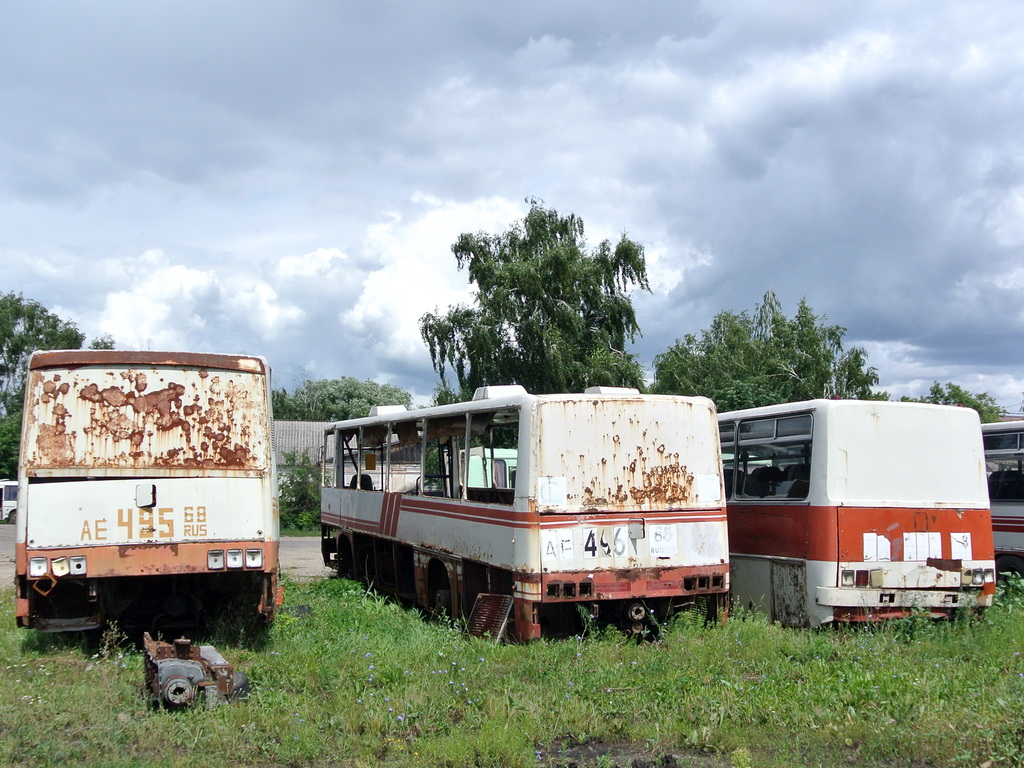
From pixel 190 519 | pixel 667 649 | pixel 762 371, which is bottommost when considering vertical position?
pixel 667 649

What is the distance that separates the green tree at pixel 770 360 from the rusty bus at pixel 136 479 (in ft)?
89.1

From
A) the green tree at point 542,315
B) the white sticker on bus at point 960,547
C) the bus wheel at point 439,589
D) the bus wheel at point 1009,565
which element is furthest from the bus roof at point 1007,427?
the green tree at point 542,315

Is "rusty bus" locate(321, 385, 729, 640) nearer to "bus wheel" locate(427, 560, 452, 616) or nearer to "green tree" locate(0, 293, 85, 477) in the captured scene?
Answer: "bus wheel" locate(427, 560, 452, 616)

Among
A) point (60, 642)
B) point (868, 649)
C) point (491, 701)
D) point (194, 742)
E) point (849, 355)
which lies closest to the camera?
point (194, 742)

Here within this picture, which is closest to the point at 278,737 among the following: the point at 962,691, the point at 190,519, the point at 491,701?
the point at 491,701

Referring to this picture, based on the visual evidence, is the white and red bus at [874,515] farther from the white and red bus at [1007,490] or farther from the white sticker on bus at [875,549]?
the white and red bus at [1007,490]

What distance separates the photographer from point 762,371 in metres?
43.7

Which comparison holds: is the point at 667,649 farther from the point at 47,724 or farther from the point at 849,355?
the point at 849,355

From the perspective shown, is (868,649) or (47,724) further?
(868,649)

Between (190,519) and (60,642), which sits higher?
(190,519)

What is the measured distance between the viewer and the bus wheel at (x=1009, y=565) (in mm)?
13328

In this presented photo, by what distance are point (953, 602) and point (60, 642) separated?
356 inches

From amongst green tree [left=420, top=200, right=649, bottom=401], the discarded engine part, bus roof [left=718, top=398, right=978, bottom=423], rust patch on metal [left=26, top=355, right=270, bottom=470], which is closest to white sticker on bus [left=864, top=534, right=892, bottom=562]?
bus roof [left=718, top=398, right=978, bottom=423]

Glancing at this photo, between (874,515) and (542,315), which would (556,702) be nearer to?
(874,515)
